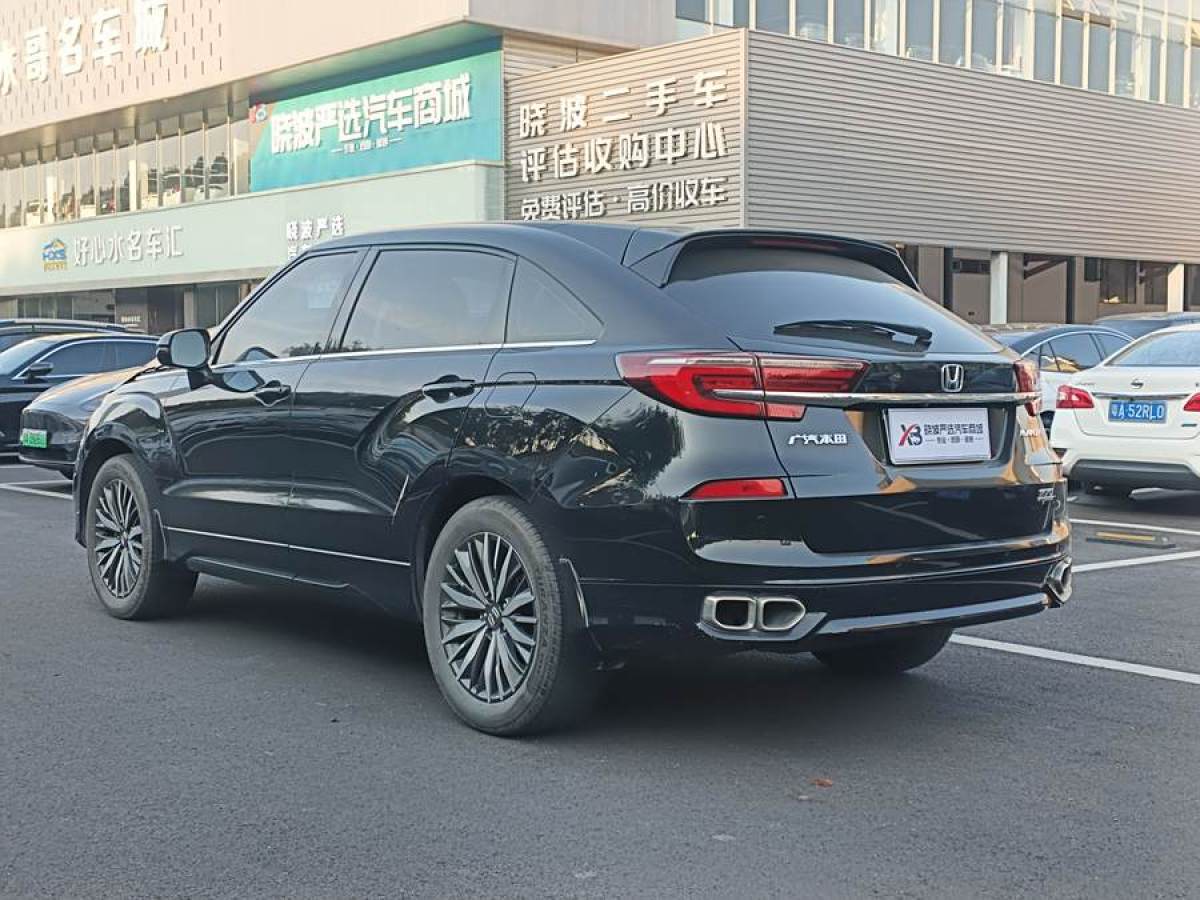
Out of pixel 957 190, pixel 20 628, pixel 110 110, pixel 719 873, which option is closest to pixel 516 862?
pixel 719 873

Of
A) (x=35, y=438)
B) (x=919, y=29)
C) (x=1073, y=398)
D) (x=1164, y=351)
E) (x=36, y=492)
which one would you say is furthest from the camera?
(x=919, y=29)

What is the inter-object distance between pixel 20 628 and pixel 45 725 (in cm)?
181

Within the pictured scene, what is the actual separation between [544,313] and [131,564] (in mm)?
2908

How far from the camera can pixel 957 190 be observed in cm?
2756

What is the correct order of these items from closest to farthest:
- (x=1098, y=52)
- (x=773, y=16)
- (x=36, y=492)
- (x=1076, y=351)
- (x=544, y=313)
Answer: (x=544, y=313) → (x=36, y=492) → (x=1076, y=351) → (x=773, y=16) → (x=1098, y=52)

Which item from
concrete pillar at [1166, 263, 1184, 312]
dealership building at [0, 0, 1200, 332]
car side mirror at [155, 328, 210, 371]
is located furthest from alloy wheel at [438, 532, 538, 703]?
concrete pillar at [1166, 263, 1184, 312]

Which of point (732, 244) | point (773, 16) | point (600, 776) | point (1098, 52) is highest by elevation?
point (1098, 52)

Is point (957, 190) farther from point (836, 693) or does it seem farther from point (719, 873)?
point (719, 873)

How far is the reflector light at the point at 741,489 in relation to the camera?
4324mm

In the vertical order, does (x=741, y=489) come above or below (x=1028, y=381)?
below

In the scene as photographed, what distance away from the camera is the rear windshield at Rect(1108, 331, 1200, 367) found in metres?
11.0

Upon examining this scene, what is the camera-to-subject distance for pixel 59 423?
12453 mm

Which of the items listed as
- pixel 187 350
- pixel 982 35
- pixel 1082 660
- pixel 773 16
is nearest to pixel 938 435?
pixel 1082 660

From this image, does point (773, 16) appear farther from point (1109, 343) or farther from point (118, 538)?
point (118, 538)
